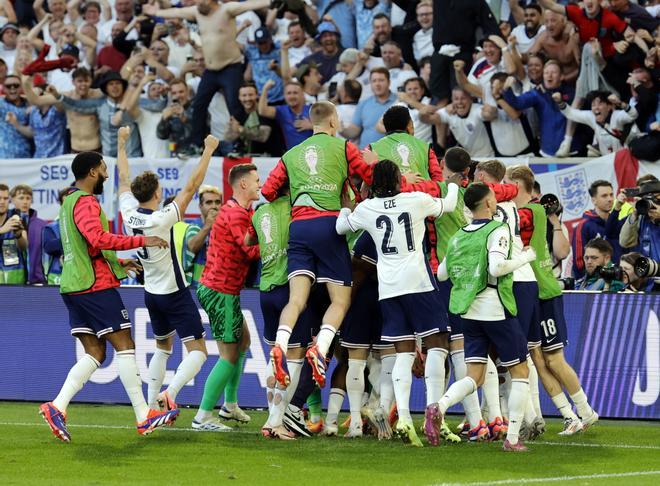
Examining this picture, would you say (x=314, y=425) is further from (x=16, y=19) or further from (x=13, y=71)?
(x=16, y=19)

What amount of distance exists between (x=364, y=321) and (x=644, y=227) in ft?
13.6

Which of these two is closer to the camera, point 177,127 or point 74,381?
point 74,381

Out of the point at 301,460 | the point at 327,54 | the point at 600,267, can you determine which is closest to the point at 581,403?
the point at 600,267

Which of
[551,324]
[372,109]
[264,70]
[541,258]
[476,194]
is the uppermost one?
[264,70]

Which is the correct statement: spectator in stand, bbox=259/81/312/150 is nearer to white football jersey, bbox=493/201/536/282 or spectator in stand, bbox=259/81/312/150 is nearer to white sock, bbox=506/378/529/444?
white football jersey, bbox=493/201/536/282

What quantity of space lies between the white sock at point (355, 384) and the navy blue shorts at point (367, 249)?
2.86ft

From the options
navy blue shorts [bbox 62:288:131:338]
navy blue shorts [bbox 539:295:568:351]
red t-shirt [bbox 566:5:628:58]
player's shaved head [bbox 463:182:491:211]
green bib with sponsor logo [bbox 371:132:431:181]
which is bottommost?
navy blue shorts [bbox 539:295:568:351]

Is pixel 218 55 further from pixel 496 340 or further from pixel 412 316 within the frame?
pixel 496 340

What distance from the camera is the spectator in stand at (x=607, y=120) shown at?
15633 mm

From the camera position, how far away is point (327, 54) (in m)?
19.4

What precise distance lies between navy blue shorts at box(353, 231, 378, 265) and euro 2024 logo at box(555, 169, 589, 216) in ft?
18.0

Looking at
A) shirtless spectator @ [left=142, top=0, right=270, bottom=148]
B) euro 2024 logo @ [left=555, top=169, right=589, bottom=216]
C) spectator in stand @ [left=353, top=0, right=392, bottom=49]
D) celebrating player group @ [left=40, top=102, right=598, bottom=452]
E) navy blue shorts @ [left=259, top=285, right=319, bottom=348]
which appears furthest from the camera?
spectator in stand @ [left=353, top=0, right=392, bottom=49]

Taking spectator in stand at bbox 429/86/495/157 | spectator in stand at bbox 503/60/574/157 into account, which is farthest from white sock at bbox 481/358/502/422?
spectator in stand at bbox 429/86/495/157

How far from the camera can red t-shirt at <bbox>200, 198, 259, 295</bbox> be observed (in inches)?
435
